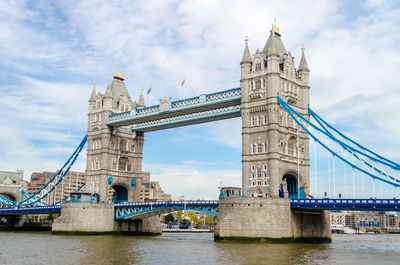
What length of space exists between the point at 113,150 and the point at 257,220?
35.6 meters

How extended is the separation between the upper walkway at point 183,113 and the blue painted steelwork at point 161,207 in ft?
41.1

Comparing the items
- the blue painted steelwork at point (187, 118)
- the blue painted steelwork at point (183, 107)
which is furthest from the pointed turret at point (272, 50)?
the blue painted steelwork at point (187, 118)

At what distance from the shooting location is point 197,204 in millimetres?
62875

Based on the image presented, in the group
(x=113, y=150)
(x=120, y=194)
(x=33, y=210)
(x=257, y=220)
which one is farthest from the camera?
(x=33, y=210)

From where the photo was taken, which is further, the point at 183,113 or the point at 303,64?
the point at 183,113

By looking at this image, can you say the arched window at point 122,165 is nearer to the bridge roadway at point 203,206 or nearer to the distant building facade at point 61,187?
the bridge roadway at point 203,206

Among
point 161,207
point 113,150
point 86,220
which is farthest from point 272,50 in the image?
point 86,220

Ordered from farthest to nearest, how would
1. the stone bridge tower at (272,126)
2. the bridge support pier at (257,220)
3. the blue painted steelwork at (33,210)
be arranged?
the blue painted steelwork at (33,210) → the stone bridge tower at (272,126) → the bridge support pier at (257,220)

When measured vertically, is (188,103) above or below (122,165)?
above

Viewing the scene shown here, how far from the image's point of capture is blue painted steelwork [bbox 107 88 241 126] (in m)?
65.4

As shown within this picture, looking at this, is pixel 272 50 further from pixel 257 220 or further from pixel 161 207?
pixel 161 207

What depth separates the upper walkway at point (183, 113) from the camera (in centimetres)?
6562

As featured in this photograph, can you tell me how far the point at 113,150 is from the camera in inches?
3179

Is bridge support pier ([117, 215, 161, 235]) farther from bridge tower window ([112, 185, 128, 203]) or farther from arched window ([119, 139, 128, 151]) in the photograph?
arched window ([119, 139, 128, 151])
